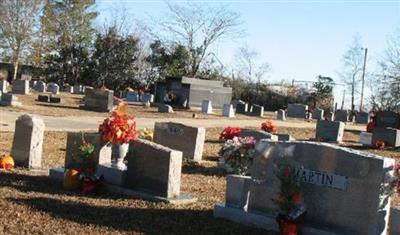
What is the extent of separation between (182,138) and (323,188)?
7134 millimetres

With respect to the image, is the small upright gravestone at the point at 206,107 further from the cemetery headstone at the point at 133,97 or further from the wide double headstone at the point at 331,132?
the wide double headstone at the point at 331,132

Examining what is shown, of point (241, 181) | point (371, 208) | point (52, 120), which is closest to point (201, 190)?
point (241, 181)

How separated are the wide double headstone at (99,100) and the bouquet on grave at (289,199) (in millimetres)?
24012

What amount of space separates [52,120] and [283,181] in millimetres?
16905

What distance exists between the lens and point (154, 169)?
26.5ft

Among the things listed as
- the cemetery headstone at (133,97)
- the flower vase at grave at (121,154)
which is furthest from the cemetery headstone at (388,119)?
the flower vase at grave at (121,154)

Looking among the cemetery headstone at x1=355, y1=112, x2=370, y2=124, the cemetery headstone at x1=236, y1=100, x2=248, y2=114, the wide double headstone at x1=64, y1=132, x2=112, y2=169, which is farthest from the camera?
the cemetery headstone at x1=355, y1=112, x2=370, y2=124

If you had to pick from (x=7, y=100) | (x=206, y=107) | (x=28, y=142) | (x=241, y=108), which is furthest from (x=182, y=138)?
(x=241, y=108)

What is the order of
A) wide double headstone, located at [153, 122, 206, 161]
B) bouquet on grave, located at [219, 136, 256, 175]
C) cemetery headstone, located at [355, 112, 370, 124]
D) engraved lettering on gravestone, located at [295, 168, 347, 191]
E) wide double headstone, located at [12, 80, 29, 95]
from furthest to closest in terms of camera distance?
cemetery headstone, located at [355, 112, 370, 124] < wide double headstone, located at [12, 80, 29, 95] < wide double headstone, located at [153, 122, 206, 161] < bouquet on grave, located at [219, 136, 256, 175] < engraved lettering on gravestone, located at [295, 168, 347, 191]

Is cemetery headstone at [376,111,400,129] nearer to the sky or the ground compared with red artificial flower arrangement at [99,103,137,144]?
nearer to the sky

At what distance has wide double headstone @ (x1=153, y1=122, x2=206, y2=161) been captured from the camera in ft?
43.5

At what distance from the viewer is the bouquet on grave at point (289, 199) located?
635 centimetres

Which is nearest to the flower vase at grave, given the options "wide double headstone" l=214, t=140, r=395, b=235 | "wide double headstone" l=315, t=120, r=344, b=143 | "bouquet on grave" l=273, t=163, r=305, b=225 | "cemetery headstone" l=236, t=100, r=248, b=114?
"wide double headstone" l=214, t=140, r=395, b=235

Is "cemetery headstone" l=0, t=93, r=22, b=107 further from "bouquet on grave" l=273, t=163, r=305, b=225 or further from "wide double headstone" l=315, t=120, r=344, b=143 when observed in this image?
"bouquet on grave" l=273, t=163, r=305, b=225
